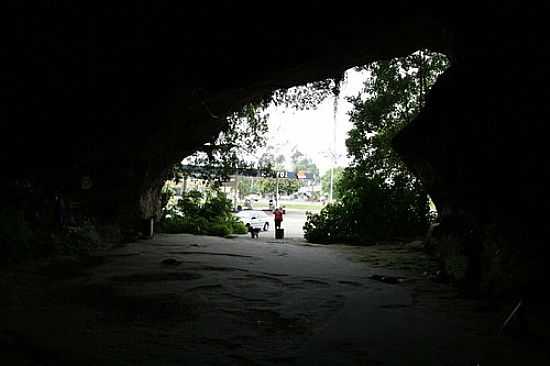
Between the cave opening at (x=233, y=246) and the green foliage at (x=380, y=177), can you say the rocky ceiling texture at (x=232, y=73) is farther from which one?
the green foliage at (x=380, y=177)

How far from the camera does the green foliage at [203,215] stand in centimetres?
1808

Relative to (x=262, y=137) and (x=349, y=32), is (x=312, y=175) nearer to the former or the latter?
(x=262, y=137)

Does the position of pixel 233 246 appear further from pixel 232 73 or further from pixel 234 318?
pixel 234 318

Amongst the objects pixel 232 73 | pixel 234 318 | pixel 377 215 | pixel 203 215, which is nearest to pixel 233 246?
pixel 232 73

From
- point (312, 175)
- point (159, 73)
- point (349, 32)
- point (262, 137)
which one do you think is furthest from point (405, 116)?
point (312, 175)

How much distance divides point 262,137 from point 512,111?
12676 mm

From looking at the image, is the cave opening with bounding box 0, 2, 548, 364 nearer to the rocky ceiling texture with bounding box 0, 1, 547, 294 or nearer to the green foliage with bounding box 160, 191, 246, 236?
the rocky ceiling texture with bounding box 0, 1, 547, 294

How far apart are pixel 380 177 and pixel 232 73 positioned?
10.1 metres

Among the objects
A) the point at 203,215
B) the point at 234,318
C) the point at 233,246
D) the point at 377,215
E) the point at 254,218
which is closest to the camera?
the point at 234,318

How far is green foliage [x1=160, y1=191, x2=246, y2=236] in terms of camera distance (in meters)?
18.1

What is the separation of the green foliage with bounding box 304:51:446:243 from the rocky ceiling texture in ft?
17.5

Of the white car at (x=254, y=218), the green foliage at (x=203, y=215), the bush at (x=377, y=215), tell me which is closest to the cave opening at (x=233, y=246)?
the bush at (x=377, y=215)

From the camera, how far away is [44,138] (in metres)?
10.1

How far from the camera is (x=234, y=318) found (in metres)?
5.02
